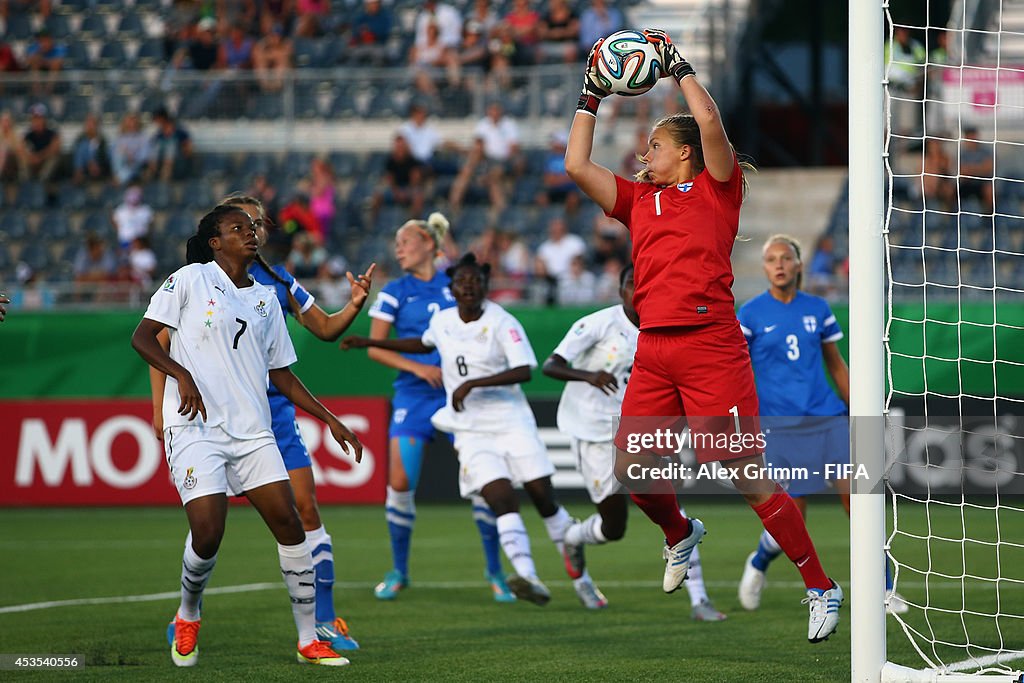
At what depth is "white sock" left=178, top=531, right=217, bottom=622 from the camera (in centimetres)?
664

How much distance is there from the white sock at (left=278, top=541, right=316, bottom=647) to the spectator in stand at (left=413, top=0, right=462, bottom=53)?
14.5 m

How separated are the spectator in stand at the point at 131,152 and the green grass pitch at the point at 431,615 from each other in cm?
727

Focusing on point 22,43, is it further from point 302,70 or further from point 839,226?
point 839,226

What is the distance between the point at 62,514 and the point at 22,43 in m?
10.2

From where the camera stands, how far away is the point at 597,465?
882cm

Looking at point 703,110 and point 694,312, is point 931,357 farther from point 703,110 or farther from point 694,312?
point 703,110

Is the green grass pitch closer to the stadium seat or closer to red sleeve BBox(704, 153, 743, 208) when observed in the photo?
red sleeve BBox(704, 153, 743, 208)

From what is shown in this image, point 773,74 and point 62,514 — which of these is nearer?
point 62,514

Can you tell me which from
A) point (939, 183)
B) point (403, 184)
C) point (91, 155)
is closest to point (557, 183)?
point (403, 184)

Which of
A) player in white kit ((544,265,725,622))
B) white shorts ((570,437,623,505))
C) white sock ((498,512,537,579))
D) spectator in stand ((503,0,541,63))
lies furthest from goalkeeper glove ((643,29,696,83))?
spectator in stand ((503,0,541,63))

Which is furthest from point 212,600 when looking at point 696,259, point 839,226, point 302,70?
point 302,70

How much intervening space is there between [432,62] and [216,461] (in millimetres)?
14514

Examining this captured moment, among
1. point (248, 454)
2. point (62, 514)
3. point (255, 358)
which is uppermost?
point (255, 358)

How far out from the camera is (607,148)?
62.3 ft
